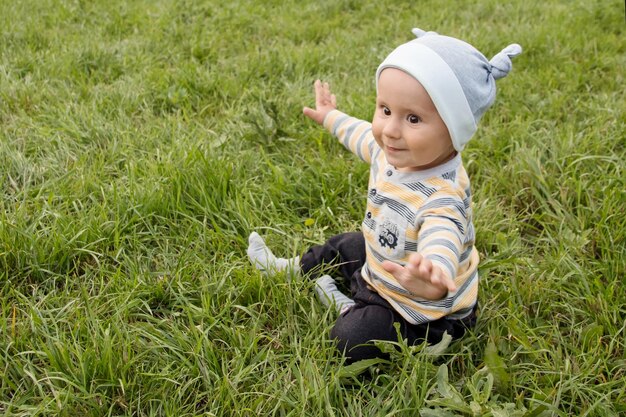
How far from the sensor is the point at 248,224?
2664 millimetres

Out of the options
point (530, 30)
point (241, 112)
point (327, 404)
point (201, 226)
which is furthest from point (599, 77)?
point (327, 404)

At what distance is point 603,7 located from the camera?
498cm

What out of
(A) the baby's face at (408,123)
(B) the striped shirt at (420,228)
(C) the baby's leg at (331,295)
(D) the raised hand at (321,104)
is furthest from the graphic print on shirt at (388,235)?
(D) the raised hand at (321,104)

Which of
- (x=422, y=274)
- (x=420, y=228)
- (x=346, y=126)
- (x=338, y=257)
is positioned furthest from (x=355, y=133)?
(x=422, y=274)

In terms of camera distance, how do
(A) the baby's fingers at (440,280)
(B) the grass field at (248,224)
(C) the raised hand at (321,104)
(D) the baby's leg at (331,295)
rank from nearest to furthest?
(A) the baby's fingers at (440,280), (B) the grass field at (248,224), (D) the baby's leg at (331,295), (C) the raised hand at (321,104)

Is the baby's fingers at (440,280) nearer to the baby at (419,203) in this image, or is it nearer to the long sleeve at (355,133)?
the baby at (419,203)

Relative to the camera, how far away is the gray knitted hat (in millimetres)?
1816

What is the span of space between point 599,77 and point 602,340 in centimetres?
248

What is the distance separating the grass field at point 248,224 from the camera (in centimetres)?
195

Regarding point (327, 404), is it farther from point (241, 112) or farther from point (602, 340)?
point (241, 112)

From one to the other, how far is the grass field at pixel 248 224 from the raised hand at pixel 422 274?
1.27 ft

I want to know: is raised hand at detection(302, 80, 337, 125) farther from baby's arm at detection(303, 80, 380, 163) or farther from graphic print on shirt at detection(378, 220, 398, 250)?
graphic print on shirt at detection(378, 220, 398, 250)

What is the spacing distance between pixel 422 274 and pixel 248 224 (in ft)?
3.95

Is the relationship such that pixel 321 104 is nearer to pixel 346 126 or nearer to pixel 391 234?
pixel 346 126
